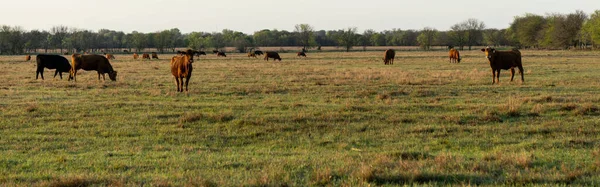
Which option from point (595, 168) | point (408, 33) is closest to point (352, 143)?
point (595, 168)

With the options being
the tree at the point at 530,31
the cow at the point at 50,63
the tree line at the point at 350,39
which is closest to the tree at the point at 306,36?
the tree line at the point at 350,39

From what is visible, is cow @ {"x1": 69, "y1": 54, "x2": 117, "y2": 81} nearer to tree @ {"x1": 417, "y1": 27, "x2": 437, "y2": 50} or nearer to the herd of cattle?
the herd of cattle

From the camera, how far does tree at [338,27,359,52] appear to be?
122m

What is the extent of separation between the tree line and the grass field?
79418mm

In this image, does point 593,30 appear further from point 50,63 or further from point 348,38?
point 50,63

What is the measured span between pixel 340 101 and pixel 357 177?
31.4 feet

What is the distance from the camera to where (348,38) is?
401ft

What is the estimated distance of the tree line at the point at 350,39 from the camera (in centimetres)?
9275

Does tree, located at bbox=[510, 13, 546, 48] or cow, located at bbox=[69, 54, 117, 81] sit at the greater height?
tree, located at bbox=[510, 13, 546, 48]

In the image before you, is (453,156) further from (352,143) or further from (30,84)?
(30,84)

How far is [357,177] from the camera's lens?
6285 millimetres

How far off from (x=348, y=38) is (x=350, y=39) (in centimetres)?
74

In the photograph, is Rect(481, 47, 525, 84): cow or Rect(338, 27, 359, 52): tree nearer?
Rect(481, 47, 525, 84): cow

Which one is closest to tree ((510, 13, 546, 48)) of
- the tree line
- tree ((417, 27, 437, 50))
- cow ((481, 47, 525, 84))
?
the tree line
